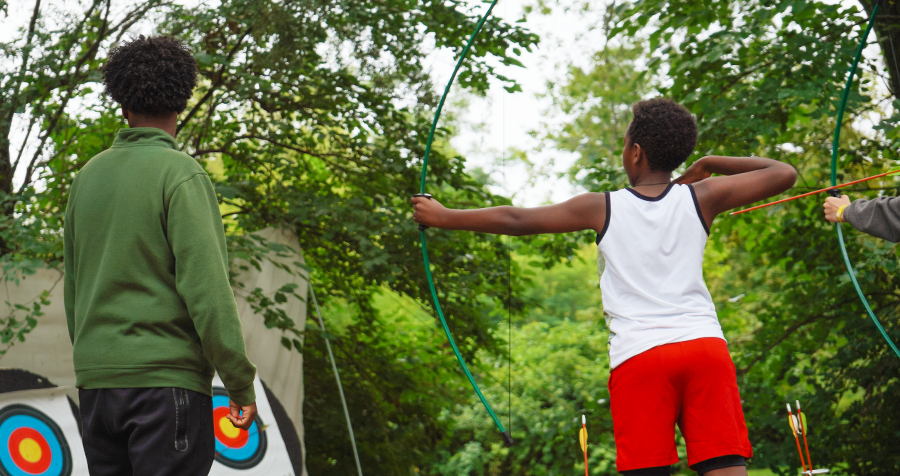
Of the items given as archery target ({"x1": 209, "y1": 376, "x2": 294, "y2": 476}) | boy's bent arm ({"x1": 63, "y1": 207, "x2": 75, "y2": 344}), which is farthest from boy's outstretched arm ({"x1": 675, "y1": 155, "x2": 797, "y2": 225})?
archery target ({"x1": 209, "y1": 376, "x2": 294, "y2": 476})

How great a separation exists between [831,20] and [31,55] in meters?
4.25

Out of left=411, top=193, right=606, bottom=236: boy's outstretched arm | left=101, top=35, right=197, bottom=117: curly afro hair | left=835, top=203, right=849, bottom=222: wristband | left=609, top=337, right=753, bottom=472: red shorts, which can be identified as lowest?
left=609, top=337, right=753, bottom=472: red shorts

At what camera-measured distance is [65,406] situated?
10.1 feet

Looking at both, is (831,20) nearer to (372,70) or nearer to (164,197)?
(372,70)

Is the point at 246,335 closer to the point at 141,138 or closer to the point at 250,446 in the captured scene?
the point at 250,446

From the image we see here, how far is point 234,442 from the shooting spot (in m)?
3.40

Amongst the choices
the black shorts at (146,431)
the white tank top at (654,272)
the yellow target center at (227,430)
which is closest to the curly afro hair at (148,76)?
the black shorts at (146,431)

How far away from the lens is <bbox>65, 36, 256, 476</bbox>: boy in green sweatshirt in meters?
1.36

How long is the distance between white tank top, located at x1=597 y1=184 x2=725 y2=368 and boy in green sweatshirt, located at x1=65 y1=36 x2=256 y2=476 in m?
0.79

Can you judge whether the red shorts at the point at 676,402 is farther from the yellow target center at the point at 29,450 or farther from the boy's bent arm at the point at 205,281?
the yellow target center at the point at 29,450

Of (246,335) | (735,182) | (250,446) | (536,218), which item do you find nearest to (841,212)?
(735,182)

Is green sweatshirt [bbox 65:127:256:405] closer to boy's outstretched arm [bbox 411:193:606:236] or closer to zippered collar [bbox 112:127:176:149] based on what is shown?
zippered collar [bbox 112:127:176:149]

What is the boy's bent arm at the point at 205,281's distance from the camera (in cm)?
138

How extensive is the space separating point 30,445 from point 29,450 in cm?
2
